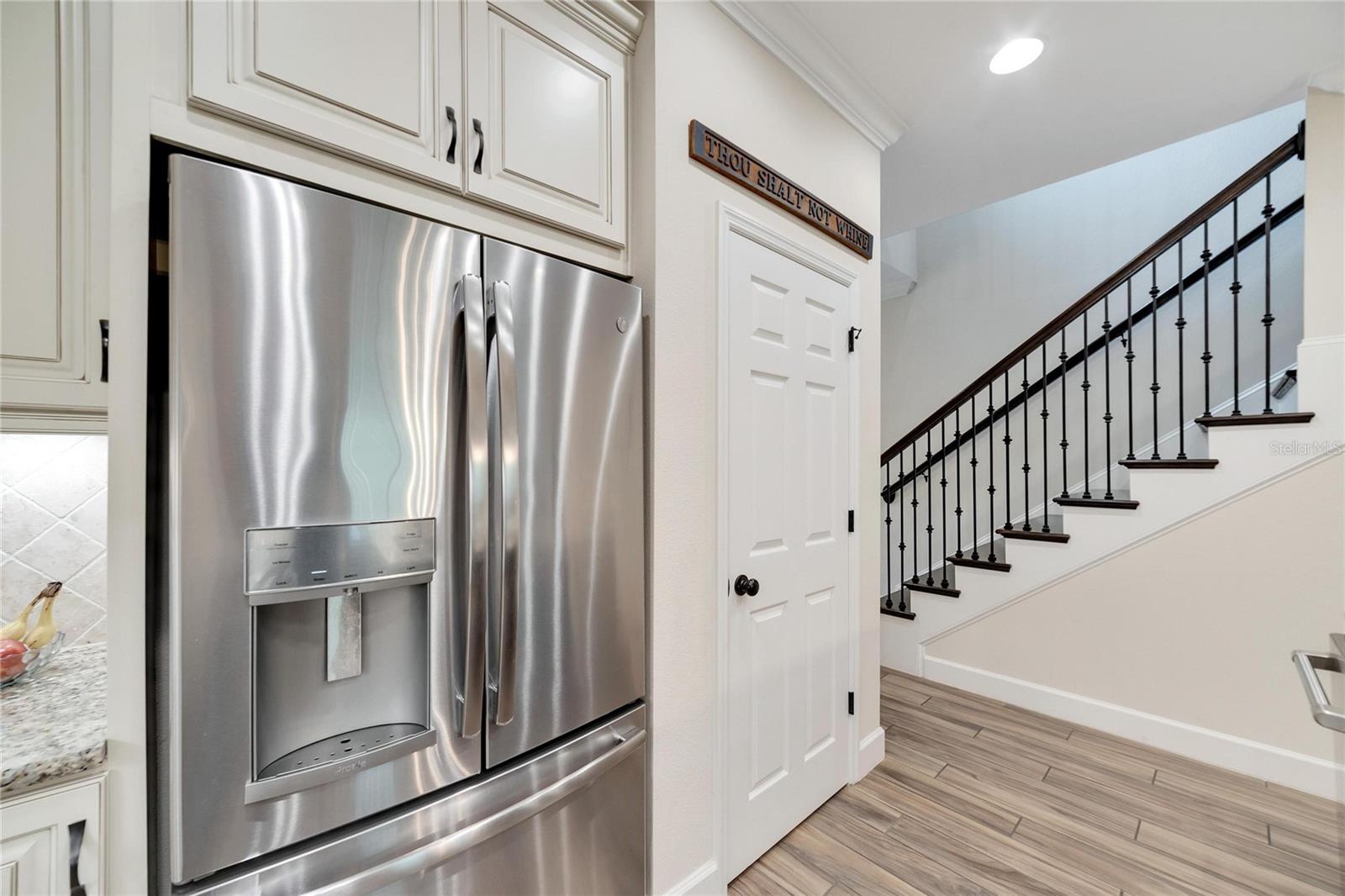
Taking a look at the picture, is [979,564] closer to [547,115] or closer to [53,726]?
[547,115]

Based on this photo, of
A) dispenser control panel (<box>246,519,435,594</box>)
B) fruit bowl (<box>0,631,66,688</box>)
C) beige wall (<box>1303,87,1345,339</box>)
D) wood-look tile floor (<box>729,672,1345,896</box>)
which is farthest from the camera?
beige wall (<box>1303,87,1345,339</box>)

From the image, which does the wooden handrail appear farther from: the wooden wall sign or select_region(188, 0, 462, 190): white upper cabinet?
select_region(188, 0, 462, 190): white upper cabinet

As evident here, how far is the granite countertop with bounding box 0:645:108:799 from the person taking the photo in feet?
2.40

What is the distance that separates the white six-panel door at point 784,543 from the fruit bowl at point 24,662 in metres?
1.58

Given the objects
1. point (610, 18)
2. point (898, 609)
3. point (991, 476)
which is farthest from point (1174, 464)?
point (610, 18)

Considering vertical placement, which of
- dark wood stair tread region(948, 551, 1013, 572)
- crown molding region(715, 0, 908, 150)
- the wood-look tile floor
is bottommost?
the wood-look tile floor

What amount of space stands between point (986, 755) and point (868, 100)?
2940mm

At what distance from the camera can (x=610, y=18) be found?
1444mm

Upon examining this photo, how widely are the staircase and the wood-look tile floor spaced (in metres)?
0.90

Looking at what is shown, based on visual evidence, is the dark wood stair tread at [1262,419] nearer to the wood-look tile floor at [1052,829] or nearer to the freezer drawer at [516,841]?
the wood-look tile floor at [1052,829]

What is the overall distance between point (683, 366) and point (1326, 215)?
2.78 meters

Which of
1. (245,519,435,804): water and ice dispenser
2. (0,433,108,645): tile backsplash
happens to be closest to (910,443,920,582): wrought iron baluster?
(245,519,435,804): water and ice dispenser

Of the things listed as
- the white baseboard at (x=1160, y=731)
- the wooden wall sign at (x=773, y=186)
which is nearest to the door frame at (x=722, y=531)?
the wooden wall sign at (x=773, y=186)

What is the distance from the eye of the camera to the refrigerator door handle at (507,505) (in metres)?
1.09
